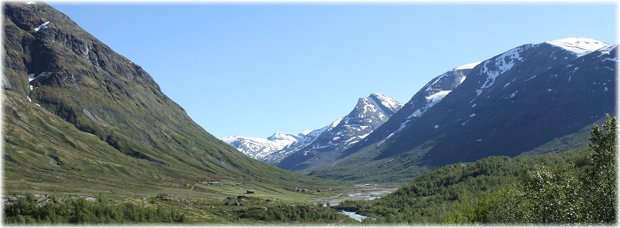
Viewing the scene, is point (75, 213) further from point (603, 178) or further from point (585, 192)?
point (603, 178)

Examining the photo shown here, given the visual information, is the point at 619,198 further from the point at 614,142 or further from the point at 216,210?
the point at 216,210

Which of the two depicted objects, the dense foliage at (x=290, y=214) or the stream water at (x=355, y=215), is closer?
the dense foliage at (x=290, y=214)

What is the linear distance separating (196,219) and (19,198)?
148ft

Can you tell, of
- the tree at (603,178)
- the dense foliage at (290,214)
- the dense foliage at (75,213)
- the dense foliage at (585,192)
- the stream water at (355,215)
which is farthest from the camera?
the stream water at (355,215)

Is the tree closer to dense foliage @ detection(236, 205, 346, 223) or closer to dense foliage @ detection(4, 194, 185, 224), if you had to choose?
dense foliage @ detection(4, 194, 185, 224)

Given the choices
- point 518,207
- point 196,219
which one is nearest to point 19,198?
point 196,219

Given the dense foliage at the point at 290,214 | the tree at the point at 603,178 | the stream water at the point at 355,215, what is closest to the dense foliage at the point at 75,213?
the dense foliage at the point at 290,214

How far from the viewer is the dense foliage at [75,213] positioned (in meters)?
126

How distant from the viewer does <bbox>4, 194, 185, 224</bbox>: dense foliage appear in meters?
126

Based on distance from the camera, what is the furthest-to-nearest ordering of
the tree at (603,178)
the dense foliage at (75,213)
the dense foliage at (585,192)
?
the dense foliage at (75,213), the dense foliage at (585,192), the tree at (603,178)

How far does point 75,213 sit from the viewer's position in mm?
133250

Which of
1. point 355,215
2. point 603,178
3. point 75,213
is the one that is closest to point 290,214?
point 355,215

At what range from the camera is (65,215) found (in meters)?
133

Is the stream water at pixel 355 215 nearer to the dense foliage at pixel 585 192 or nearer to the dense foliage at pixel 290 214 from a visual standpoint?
the dense foliage at pixel 290 214
